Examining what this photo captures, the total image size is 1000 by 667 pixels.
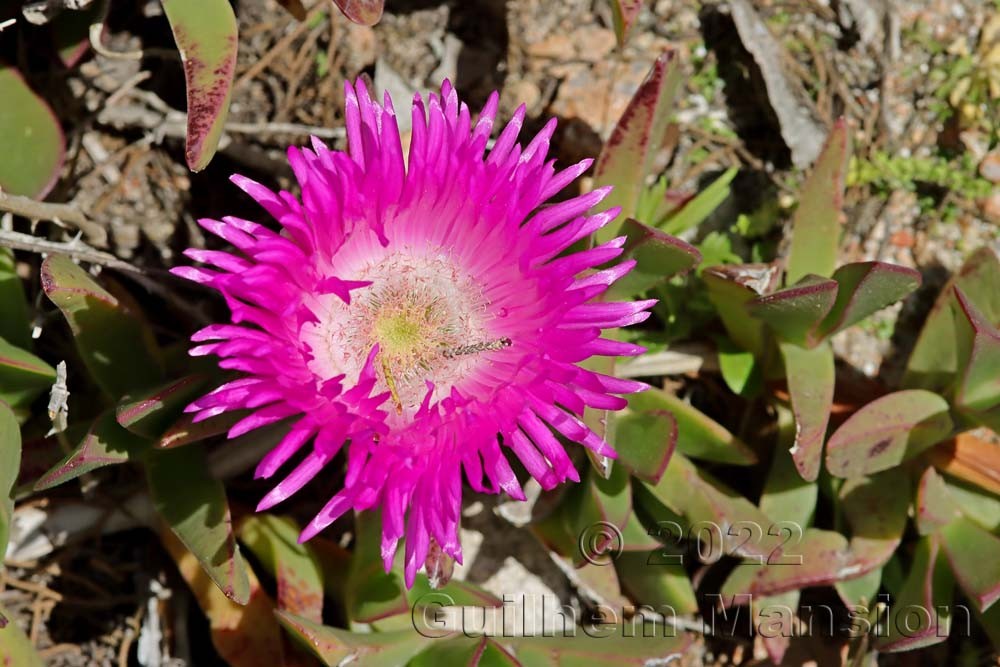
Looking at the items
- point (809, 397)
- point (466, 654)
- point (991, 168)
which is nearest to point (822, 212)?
point (809, 397)

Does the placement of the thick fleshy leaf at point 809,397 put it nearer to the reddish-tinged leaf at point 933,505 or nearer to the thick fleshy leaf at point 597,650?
the reddish-tinged leaf at point 933,505

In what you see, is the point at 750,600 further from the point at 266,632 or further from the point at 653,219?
the point at 266,632

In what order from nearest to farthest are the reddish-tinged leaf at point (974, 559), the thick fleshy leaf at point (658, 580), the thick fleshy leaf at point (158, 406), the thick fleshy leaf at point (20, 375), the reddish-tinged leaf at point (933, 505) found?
the thick fleshy leaf at point (158, 406), the thick fleshy leaf at point (20, 375), the reddish-tinged leaf at point (974, 559), the reddish-tinged leaf at point (933, 505), the thick fleshy leaf at point (658, 580)

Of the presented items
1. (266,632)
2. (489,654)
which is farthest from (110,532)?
(489,654)

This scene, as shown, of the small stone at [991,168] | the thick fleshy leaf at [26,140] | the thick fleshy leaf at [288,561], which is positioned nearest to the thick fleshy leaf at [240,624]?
the thick fleshy leaf at [288,561]

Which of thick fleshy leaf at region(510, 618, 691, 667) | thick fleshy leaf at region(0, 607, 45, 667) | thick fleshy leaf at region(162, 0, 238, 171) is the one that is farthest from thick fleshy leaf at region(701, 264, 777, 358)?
thick fleshy leaf at region(0, 607, 45, 667)

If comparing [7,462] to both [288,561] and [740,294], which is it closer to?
[288,561]

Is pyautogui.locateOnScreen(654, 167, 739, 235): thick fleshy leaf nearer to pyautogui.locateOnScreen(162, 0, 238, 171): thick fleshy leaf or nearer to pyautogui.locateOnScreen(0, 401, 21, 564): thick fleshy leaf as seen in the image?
pyautogui.locateOnScreen(162, 0, 238, 171): thick fleshy leaf
